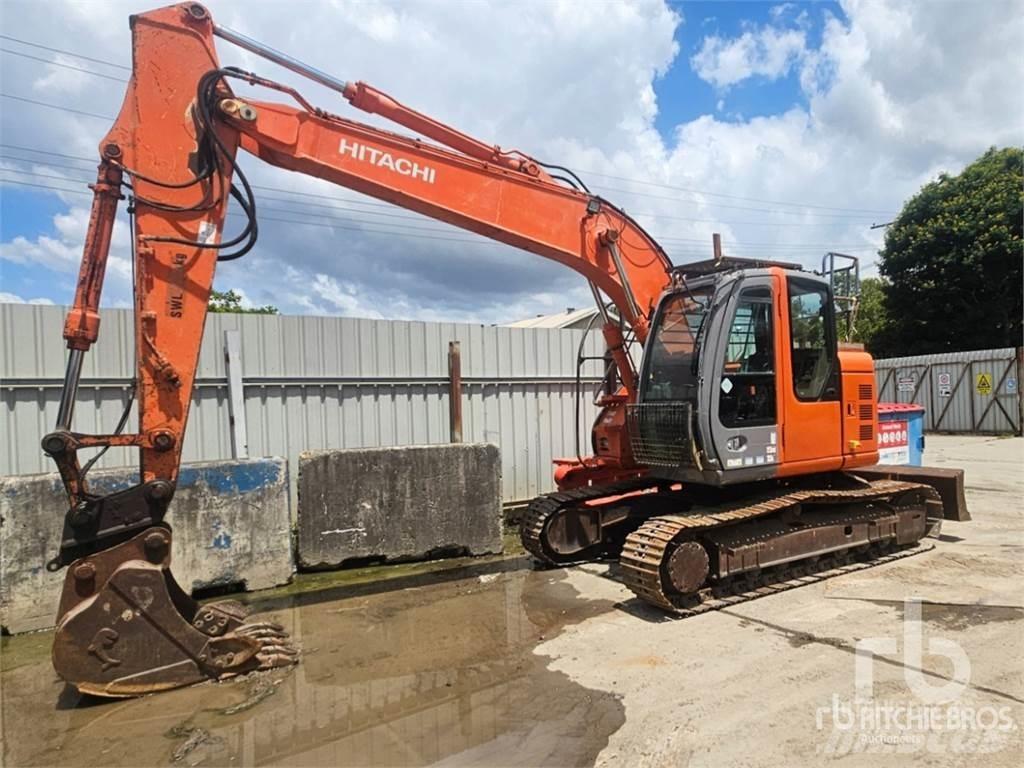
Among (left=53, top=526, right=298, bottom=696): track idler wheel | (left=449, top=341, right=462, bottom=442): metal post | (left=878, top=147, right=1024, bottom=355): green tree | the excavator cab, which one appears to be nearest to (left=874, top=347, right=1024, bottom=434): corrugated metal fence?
(left=878, top=147, right=1024, bottom=355): green tree

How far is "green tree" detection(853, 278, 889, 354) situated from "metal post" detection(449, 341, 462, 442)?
20381 mm

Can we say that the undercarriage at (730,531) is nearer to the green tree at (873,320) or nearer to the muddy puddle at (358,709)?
the muddy puddle at (358,709)

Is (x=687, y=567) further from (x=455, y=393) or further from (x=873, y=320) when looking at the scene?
(x=873, y=320)

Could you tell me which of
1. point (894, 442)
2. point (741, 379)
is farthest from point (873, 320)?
point (741, 379)

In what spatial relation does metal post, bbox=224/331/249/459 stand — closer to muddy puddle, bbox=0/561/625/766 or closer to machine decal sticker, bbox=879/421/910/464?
muddy puddle, bbox=0/561/625/766

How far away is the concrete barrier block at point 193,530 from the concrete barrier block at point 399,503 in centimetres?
33

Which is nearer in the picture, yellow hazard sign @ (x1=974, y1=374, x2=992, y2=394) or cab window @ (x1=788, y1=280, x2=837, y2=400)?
cab window @ (x1=788, y1=280, x2=837, y2=400)

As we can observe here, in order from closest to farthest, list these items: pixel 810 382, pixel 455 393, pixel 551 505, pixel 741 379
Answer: pixel 741 379
pixel 810 382
pixel 551 505
pixel 455 393

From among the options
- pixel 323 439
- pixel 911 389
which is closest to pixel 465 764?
pixel 323 439

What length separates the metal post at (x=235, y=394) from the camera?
289 inches

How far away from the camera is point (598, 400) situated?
7.27 metres

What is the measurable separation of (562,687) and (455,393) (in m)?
4.96

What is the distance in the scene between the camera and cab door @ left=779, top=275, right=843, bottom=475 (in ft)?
19.2

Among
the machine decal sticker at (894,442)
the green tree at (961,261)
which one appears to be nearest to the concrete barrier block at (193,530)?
the machine decal sticker at (894,442)
